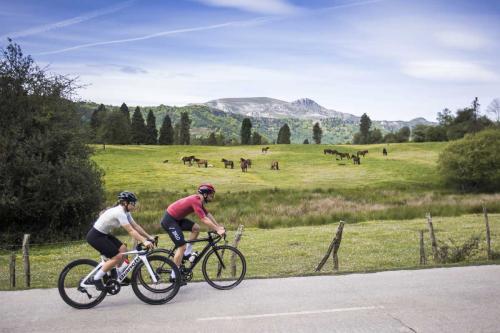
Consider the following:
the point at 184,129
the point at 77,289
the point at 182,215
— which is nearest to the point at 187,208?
the point at 182,215

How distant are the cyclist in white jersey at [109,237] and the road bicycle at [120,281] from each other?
15 centimetres

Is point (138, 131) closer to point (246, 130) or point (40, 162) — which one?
point (246, 130)

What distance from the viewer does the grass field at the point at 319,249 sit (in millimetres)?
18469

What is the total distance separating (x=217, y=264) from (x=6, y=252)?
→ 17.8m

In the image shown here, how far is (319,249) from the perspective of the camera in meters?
23.2

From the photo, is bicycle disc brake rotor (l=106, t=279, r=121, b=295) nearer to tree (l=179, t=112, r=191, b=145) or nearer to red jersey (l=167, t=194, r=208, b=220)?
red jersey (l=167, t=194, r=208, b=220)

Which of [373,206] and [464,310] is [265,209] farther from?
[464,310]

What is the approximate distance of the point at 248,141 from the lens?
563ft

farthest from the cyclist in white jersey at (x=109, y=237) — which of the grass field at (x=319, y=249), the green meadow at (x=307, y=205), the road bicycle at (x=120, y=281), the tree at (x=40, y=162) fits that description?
the tree at (x=40, y=162)

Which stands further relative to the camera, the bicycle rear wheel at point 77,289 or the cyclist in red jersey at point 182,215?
the cyclist in red jersey at point 182,215

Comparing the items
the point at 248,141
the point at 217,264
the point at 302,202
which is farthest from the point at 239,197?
the point at 248,141

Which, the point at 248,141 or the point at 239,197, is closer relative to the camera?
the point at 239,197

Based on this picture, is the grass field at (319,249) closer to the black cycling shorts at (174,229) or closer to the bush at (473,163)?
the black cycling shorts at (174,229)

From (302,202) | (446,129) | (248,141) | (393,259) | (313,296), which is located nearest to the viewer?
(313,296)
